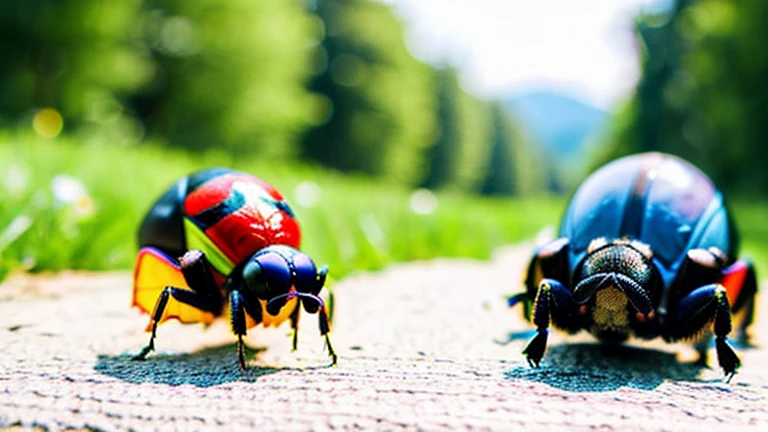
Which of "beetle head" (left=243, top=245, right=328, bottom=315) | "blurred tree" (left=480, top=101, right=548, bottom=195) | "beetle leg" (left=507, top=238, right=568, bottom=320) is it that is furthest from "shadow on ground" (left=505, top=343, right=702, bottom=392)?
"blurred tree" (left=480, top=101, right=548, bottom=195)

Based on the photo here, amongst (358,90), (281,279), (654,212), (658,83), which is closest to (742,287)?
(654,212)

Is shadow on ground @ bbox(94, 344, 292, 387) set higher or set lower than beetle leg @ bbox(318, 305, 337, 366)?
lower

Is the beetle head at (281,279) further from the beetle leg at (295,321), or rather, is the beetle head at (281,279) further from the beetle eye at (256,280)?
the beetle leg at (295,321)

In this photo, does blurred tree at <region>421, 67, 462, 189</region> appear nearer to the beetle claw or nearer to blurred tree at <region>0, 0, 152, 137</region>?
blurred tree at <region>0, 0, 152, 137</region>

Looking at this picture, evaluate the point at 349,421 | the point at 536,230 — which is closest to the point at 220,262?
the point at 349,421

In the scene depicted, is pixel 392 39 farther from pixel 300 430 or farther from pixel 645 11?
pixel 300 430

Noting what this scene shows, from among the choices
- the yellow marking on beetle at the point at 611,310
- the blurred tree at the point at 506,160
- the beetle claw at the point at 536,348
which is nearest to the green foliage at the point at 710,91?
the yellow marking on beetle at the point at 611,310
